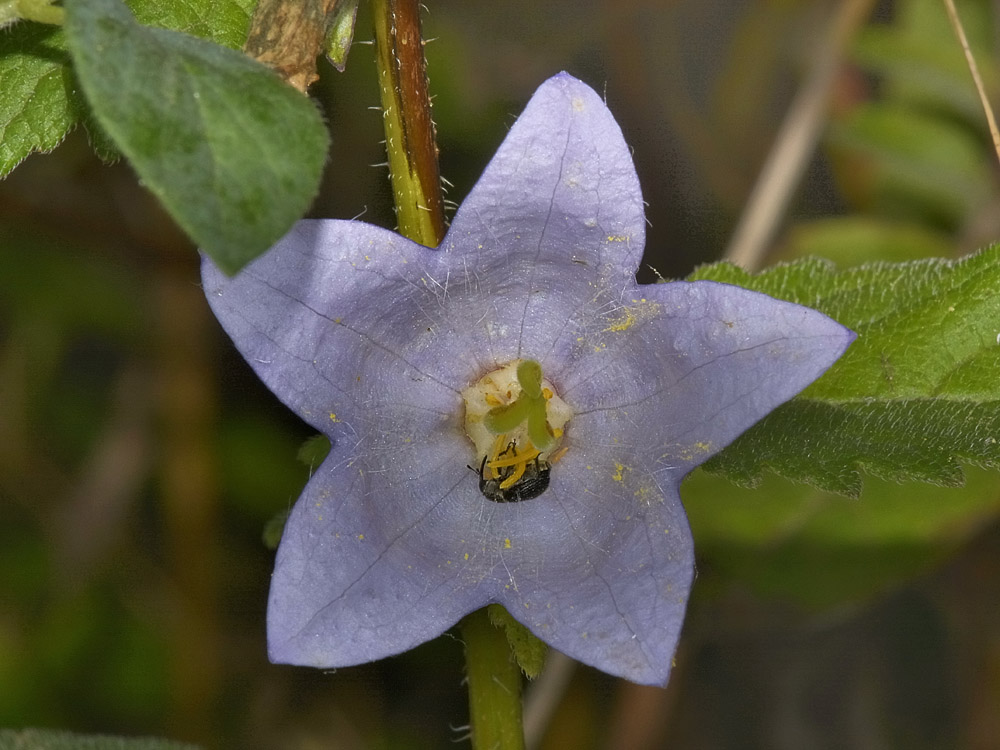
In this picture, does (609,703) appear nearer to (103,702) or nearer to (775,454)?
(103,702)

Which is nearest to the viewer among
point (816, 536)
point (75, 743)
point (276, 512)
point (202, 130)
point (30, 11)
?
point (202, 130)

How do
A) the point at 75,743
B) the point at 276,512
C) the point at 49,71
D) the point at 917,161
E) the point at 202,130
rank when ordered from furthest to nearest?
the point at 917,161
the point at 276,512
the point at 75,743
the point at 49,71
the point at 202,130

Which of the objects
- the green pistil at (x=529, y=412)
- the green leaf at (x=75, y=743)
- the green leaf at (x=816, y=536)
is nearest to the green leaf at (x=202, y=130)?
the green pistil at (x=529, y=412)

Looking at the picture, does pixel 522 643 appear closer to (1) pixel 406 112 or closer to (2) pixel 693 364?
(2) pixel 693 364

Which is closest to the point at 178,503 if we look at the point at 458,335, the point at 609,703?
the point at 609,703

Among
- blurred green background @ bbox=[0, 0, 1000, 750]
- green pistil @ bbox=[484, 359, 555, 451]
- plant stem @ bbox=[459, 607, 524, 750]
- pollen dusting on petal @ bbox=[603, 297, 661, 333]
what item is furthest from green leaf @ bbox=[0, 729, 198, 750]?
blurred green background @ bbox=[0, 0, 1000, 750]

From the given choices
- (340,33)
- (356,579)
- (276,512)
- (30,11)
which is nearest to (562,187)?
(340,33)

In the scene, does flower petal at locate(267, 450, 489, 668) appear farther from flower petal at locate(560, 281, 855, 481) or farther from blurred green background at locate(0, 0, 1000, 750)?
blurred green background at locate(0, 0, 1000, 750)
